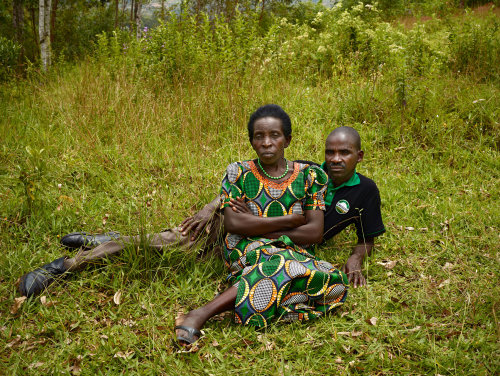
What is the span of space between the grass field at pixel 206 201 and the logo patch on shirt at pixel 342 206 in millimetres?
494

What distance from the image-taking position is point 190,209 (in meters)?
3.95

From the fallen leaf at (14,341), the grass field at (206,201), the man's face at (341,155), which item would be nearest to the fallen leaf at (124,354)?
the grass field at (206,201)

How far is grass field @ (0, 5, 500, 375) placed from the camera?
2.51m

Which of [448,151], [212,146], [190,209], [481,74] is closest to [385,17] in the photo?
[481,74]

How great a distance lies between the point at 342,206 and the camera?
3.38 metres

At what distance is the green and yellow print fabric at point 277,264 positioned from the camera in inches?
104

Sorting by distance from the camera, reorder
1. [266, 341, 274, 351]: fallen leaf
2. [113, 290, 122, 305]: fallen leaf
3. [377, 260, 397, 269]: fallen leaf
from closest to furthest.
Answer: [266, 341, 274, 351]: fallen leaf < [113, 290, 122, 305]: fallen leaf < [377, 260, 397, 269]: fallen leaf

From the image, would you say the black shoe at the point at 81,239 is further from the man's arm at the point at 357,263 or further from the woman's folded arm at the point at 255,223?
the man's arm at the point at 357,263

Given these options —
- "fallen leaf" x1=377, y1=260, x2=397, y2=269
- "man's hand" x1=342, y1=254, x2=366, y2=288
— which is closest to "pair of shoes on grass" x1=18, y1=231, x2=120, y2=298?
"man's hand" x1=342, y1=254, x2=366, y2=288

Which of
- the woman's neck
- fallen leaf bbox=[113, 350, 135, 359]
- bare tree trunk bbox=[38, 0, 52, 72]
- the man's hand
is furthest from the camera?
bare tree trunk bbox=[38, 0, 52, 72]

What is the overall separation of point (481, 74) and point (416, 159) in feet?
9.10

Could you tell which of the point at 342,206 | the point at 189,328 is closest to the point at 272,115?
the point at 342,206

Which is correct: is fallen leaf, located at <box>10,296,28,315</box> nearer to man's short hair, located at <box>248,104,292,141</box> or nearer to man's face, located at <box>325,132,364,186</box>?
man's short hair, located at <box>248,104,292,141</box>

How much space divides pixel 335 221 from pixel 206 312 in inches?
55.7
